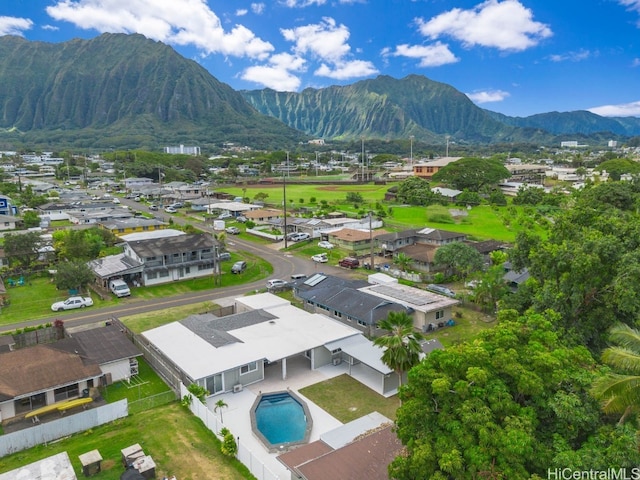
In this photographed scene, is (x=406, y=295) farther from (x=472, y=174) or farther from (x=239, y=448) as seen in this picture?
(x=472, y=174)

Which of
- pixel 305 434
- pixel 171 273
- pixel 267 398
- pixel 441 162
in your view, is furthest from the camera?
pixel 441 162

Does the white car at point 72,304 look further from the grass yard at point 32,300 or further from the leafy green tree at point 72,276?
the leafy green tree at point 72,276

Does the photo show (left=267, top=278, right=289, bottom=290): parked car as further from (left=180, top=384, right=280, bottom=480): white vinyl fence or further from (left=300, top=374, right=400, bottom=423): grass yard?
(left=180, top=384, right=280, bottom=480): white vinyl fence

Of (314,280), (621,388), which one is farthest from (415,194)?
(621,388)

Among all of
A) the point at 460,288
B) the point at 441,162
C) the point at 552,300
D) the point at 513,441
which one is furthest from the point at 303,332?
the point at 441,162

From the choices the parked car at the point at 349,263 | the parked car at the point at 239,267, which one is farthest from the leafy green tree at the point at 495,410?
the parked car at the point at 239,267

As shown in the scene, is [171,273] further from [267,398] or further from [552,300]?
[552,300]

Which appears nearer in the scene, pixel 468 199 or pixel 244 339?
pixel 244 339
